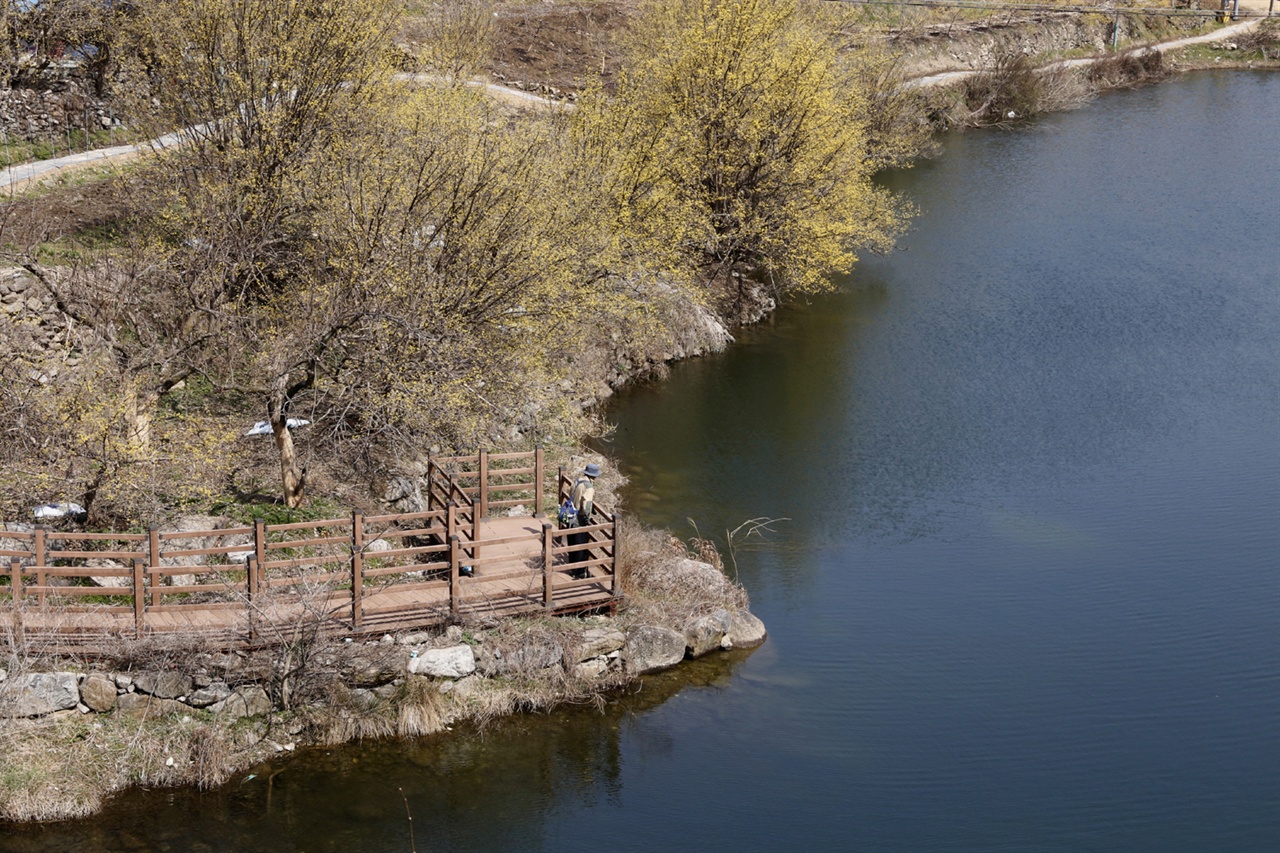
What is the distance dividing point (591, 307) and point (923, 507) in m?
10.7

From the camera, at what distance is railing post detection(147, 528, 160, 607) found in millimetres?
23250

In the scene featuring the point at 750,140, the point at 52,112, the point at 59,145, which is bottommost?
the point at 59,145

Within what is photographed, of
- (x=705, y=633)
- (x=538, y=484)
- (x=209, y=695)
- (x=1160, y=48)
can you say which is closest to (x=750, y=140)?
(x=538, y=484)

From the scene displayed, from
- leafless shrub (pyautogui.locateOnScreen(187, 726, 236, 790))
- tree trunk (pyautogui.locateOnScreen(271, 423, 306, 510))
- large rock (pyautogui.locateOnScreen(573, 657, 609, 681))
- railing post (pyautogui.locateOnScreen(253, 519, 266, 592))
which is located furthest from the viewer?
tree trunk (pyautogui.locateOnScreen(271, 423, 306, 510))

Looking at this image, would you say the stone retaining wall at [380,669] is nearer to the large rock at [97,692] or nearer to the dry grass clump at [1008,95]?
the large rock at [97,692]

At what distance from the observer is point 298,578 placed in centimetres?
2456

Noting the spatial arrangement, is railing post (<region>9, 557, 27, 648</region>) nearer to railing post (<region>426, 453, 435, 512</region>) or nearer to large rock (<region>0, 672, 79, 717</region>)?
large rock (<region>0, 672, 79, 717</region>)

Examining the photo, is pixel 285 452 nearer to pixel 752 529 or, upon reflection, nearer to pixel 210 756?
pixel 210 756

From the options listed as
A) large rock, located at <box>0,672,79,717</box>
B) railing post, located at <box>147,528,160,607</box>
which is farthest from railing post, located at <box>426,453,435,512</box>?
large rock, located at <box>0,672,79,717</box>

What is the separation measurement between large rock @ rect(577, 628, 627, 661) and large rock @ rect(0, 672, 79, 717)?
8790 millimetres

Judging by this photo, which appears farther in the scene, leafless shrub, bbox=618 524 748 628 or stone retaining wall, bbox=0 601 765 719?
leafless shrub, bbox=618 524 748 628

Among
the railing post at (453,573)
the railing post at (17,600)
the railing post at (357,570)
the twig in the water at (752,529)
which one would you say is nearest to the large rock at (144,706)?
the railing post at (17,600)

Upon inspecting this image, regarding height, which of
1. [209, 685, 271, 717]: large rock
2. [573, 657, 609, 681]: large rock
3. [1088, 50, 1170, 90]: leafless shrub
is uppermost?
[1088, 50, 1170, 90]: leafless shrub

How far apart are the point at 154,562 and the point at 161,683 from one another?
2.07 m
